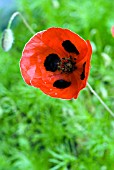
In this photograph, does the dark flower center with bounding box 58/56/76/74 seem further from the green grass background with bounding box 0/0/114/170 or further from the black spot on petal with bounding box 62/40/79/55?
the green grass background with bounding box 0/0/114/170

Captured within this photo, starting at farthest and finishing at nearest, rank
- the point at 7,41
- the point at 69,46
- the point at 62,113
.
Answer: the point at 62,113, the point at 7,41, the point at 69,46

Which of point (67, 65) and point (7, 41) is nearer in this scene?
point (67, 65)

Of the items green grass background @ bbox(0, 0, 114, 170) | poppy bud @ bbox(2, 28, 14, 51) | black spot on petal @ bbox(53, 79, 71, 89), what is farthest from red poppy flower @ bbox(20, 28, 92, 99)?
green grass background @ bbox(0, 0, 114, 170)

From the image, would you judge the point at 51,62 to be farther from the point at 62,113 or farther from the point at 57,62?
the point at 62,113

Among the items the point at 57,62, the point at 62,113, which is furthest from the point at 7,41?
the point at 62,113

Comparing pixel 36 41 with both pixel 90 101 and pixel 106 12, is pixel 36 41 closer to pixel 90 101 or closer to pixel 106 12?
pixel 90 101

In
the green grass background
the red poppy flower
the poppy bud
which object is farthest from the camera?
the green grass background

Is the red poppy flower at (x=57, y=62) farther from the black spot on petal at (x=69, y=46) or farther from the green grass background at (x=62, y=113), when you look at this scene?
the green grass background at (x=62, y=113)
